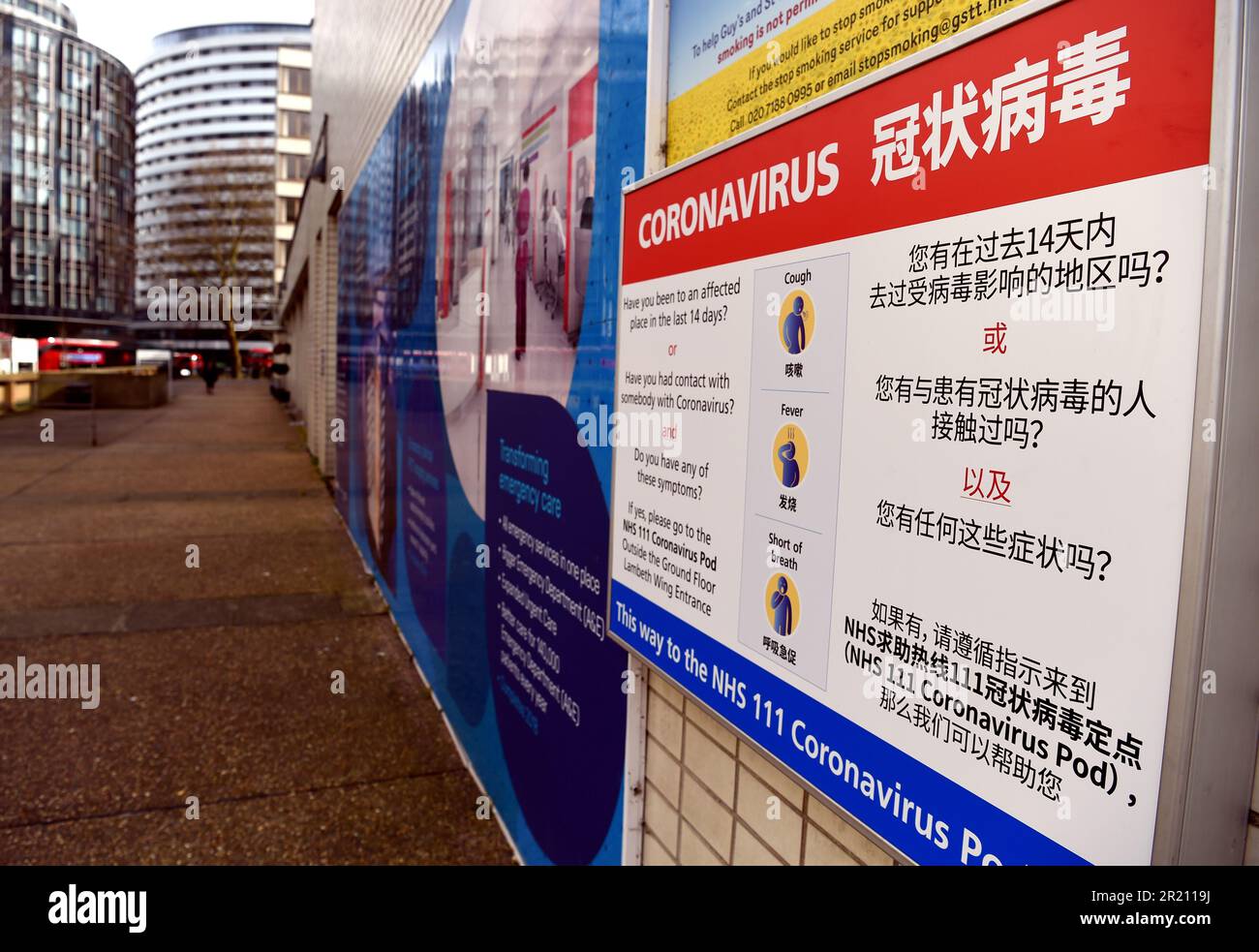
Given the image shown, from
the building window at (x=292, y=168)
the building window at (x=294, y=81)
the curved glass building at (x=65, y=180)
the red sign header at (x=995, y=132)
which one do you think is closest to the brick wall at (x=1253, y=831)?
the red sign header at (x=995, y=132)

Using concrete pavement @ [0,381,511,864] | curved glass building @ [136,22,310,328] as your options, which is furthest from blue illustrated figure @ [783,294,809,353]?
curved glass building @ [136,22,310,328]

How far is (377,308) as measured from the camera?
6.65m

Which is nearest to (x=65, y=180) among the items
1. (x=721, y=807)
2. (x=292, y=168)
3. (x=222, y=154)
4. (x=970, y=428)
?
(x=222, y=154)

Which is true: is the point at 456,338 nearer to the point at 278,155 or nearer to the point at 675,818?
the point at 675,818

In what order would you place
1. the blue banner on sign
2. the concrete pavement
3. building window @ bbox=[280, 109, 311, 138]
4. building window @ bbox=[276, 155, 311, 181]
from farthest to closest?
building window @ bbox=[276, 155, 311, 181], building window @ bbox=[280, 109, 311, 138], the concrete pavement, the blue banner on sign

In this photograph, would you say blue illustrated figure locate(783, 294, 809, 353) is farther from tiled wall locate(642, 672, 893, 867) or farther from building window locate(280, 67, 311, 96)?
building window locate(280, 67, 311, 96)

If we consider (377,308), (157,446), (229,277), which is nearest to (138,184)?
(229,277)

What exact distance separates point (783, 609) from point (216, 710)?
3956 millimetres

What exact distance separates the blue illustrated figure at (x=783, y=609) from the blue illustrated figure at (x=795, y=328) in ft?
1.26

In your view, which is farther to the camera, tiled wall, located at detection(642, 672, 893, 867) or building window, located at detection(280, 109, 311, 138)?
building window, located at detection(280, 109, 311, 138)

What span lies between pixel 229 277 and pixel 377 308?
198 ft

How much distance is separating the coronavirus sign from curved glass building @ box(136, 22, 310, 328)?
5567cm

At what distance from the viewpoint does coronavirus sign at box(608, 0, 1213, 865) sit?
3.12 ft

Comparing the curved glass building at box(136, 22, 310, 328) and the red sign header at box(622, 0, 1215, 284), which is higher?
the curved glass building at box(136, 22, 310, 328)
